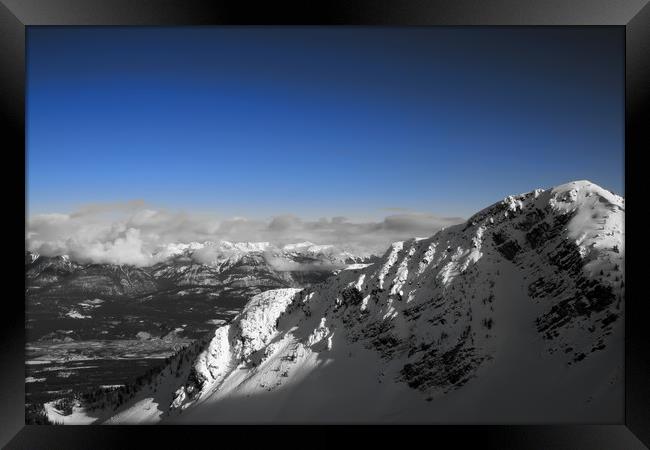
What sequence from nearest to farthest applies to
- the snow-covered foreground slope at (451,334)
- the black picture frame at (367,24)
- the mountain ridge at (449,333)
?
1. the black picture frame at (367,24)
2. the snow-covered foreground slope at (451,334)
3. the mountain ridge at (449,333)

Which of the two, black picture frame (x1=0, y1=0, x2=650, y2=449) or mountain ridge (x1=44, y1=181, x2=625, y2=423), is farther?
mountain ridge (x1=44, y1=181, x2=625, y2=423)

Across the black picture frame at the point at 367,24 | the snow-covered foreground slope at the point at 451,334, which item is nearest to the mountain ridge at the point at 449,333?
the snow-covered foreground slope at the point at 451,334

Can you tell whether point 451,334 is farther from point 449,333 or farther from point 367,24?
point 367,24

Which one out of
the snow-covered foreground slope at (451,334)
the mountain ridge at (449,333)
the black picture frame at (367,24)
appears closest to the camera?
the black picture frame at (367,24)

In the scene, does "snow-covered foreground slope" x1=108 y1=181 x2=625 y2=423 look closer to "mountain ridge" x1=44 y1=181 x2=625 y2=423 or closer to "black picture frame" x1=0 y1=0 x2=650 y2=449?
"mountain ridge" x1=44 y1=181 x2=625 y2=423

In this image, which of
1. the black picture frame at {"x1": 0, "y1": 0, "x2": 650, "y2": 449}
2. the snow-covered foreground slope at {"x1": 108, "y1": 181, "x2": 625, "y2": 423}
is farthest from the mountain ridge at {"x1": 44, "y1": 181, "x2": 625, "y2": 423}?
the black picture frame at {"x1": 0, "y1": 0, "x2": 650, "y2": 449}

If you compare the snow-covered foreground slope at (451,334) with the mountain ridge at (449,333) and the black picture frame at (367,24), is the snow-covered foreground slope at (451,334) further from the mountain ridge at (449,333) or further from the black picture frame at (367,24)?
the black picture frame at (367,24)
